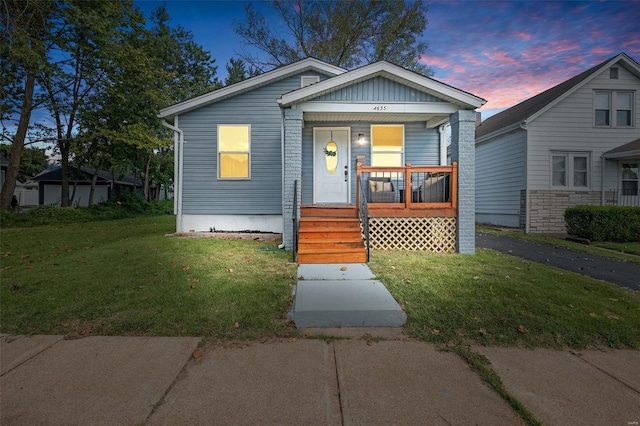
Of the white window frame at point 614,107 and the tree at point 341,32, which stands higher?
the tree at point 341,32

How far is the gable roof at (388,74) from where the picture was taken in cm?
668

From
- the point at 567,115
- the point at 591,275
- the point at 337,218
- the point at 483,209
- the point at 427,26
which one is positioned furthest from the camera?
the point at 427,26

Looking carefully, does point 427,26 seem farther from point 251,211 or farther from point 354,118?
point 251,211

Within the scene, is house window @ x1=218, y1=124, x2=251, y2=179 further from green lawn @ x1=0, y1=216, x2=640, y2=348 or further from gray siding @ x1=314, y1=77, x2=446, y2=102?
green lawn @ x1=0, y1=216, x2=640, y2=348

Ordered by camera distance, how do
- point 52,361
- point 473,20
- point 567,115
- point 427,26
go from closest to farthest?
point 52,361 < point 473,20 < point 567,115 < point 427,26

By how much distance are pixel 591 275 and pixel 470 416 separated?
531 cm

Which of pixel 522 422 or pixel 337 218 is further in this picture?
pixel 337 218

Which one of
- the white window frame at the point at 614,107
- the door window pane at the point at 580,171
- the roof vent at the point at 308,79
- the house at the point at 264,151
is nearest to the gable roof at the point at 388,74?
the house at the point at 264,151

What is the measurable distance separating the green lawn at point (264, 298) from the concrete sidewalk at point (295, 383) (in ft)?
0.82

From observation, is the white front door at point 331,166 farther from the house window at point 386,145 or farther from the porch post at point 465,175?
the porch post at point 465,175

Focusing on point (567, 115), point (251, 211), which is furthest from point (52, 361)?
point (567, 115)

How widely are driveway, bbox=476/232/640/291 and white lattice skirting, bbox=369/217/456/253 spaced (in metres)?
1.81

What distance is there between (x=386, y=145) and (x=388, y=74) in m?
2.70

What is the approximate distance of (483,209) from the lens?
49.7 feet
